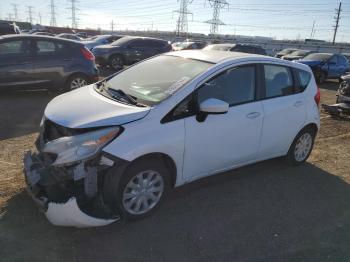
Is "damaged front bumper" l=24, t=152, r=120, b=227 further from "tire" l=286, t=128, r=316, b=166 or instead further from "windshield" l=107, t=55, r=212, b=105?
"tire" l=286, t=128, r=316, b=166

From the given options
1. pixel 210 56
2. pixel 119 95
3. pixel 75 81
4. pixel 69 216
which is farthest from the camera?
pixel 75 81

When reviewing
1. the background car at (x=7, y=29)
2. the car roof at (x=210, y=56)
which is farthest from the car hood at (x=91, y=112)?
the background car at (x=7, y=29)

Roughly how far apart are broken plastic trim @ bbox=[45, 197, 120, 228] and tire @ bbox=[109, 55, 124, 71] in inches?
603

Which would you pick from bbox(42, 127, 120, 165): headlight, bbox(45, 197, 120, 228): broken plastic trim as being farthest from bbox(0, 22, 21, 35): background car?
bbox(45, 197, 120, 228): broken plastic trim

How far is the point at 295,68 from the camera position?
547cm

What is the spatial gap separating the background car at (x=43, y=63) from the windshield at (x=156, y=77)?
512 centimetres

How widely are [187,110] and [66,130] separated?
1232 millimetres

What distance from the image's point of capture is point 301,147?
5688 millimetres

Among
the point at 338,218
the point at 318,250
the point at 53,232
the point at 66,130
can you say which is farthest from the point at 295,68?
the point at 53,232

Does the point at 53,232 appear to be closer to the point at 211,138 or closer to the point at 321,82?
the point at 211,138

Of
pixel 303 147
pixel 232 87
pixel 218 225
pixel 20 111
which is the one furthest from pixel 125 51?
pixel 218 225

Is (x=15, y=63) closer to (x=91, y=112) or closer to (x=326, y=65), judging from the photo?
(x=91, y=112)

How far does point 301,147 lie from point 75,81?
255 inches

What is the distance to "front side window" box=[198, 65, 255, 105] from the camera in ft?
14.0
